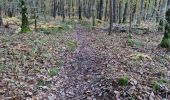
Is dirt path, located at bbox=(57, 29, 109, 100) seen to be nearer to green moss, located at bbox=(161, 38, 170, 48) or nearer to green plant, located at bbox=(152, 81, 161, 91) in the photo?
green plant, located at bbox=(152, 81, 161, 91)

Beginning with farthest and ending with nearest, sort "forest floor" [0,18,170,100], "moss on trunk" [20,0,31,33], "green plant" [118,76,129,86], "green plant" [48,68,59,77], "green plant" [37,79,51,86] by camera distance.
→ "moss on trunk" [20,0,31,33] < "green plant" [48,68,59,77] < "green plant" [37,79,51,86] < "green plant" [118,76,129,86] < "forest floor" [0,18,170,100]

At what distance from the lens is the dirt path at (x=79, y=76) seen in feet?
28.3

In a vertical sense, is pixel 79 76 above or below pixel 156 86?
below

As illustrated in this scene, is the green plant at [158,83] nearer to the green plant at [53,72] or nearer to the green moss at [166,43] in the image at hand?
the green plant at [53,72]

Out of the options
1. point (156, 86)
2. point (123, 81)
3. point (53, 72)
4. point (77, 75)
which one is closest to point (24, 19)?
point (53, 72)

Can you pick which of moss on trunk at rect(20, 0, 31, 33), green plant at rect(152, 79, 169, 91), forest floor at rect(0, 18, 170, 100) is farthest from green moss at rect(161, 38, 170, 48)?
moss on trunk at rect(20, 0, 31, 33)

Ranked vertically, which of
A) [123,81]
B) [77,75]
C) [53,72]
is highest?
[123,81]

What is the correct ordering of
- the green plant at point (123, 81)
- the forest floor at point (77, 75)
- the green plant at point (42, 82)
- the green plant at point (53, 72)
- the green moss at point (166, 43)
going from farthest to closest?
the green moss at point (166, 43) < the green plant at point (53, 72) < the green plant at point (42, 82) < the green plant at point (123, 81) < the forest floor at point (77, 75)

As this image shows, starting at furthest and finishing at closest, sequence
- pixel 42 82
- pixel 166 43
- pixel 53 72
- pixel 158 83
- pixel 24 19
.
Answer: pixel 24 19 < pixel 166 43 < pixel 53 72 < pixel 42 82 < pixel 158 83

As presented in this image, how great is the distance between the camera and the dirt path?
8626mm

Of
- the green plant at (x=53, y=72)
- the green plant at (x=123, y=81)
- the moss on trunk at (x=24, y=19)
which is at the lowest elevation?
the green plant at (x=53, y=72)

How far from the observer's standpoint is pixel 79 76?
417 inches

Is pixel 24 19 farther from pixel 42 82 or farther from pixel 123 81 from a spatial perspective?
pixel 123 81

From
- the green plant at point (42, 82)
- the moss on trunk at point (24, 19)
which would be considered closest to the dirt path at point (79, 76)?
the green plant at point (42, 82)
